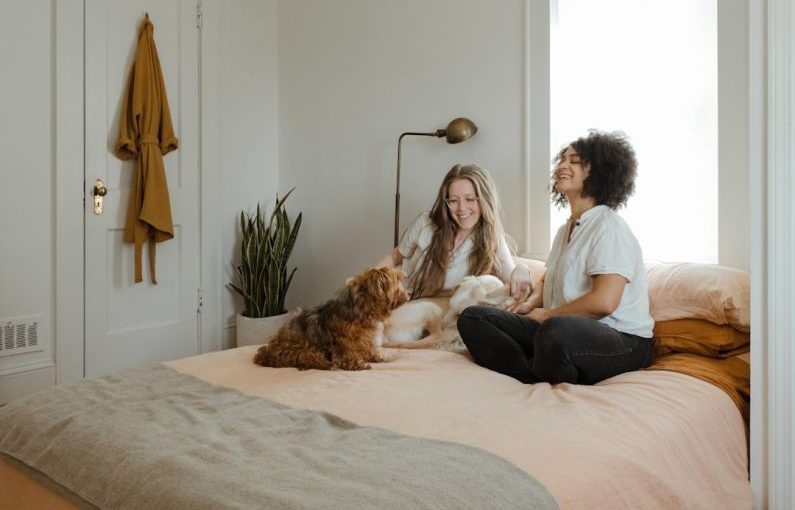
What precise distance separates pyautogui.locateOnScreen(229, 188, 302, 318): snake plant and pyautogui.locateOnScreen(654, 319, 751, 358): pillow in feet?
7.92

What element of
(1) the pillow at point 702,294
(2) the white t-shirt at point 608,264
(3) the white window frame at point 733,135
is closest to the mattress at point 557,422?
(2) the white t-shirt at point 608,264

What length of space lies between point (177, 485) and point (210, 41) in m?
3.45

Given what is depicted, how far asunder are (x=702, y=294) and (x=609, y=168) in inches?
21.0

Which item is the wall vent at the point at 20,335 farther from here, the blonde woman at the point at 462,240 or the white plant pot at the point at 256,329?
the blonde woman at the point at 462,240

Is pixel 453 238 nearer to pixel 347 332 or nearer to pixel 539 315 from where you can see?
pixel 539 315

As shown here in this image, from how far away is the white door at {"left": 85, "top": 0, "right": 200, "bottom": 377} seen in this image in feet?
12.1

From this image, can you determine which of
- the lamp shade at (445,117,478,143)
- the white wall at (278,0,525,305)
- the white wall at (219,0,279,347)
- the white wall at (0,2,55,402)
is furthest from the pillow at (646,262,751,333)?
the white wall at (0,2,55,402)

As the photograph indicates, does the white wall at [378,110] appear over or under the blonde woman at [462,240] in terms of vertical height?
over

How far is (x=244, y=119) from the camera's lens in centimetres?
444

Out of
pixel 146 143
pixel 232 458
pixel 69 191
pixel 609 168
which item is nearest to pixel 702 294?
pixel 609 168

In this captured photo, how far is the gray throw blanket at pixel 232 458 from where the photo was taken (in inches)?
50.3

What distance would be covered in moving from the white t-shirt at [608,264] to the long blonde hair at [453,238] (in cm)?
50

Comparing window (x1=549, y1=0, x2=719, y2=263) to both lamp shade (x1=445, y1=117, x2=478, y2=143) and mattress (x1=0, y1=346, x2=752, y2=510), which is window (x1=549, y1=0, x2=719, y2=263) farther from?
mattress (x1=0, y1=346, x2=752, y2=510)

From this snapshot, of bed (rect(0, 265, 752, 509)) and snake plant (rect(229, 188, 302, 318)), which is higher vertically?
snake plant (rect(229, 188, 302, 318))
